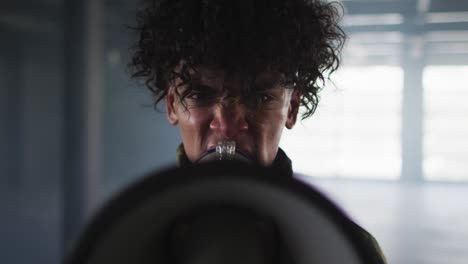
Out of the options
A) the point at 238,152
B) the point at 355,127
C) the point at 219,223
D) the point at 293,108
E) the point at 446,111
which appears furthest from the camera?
the point at 355,127

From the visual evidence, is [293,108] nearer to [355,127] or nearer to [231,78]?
[231,78]

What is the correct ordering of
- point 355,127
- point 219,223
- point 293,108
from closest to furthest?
1. point 219,223
2. point 293,108
3. point 355,127

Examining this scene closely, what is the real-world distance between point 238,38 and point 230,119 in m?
0.11

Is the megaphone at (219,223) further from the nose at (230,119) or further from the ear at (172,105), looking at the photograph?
the ear at (172,105)

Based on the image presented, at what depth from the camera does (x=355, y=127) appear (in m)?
4.43

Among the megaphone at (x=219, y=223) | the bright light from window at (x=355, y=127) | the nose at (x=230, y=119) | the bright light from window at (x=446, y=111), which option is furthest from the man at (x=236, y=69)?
the bright light from window at (x=446, y=111)

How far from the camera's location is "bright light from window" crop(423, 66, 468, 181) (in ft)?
14.0

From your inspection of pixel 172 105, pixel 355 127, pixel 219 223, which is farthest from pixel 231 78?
pixel 355 127

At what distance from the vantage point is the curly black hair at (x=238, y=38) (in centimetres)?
67

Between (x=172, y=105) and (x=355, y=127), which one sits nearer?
(x=172, y=105)

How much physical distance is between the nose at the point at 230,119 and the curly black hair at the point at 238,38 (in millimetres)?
36

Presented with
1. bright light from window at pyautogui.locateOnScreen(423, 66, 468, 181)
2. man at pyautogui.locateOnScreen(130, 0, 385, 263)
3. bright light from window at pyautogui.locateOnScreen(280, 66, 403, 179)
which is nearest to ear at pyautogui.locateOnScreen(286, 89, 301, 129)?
man at pyautogui.locateOnScreen(130, 0, 385, 263)

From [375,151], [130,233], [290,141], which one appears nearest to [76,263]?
[130,233]

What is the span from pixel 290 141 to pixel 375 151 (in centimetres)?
73
